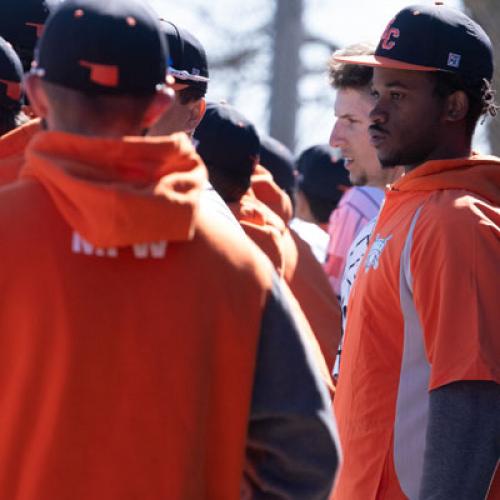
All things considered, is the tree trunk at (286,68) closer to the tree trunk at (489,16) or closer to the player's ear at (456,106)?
the tree trunk at (489,16)

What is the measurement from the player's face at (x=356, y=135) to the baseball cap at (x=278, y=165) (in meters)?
1.59

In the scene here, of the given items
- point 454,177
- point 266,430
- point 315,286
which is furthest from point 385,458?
point 315,286

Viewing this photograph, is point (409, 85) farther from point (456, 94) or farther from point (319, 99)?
point (319, 99)

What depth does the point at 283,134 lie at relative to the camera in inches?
625

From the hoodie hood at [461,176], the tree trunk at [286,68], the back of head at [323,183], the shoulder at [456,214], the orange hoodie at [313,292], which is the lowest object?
the tree trunk at [286,68]

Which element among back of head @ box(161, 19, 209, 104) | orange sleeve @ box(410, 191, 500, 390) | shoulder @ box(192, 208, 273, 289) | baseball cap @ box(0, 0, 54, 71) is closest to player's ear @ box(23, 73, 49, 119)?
shoulder @ box(192, 208, 273, 289)

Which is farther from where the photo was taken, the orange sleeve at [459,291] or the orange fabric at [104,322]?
the orange sleeve at [459,291]

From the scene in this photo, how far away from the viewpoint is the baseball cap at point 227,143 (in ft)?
16.8

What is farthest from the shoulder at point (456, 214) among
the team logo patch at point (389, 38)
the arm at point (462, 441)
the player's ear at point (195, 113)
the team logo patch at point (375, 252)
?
the player's ear at point (195, 113)

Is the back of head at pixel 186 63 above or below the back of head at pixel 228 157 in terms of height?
above

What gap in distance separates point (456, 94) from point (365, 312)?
785mm

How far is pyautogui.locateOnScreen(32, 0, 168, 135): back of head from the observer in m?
2.55

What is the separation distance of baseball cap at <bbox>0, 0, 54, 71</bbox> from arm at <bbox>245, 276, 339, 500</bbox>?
7.13 ft

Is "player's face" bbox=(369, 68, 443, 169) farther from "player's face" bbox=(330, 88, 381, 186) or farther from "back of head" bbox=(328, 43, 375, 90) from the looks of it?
"player's face" bbox=(330, 88, 381, 186)
